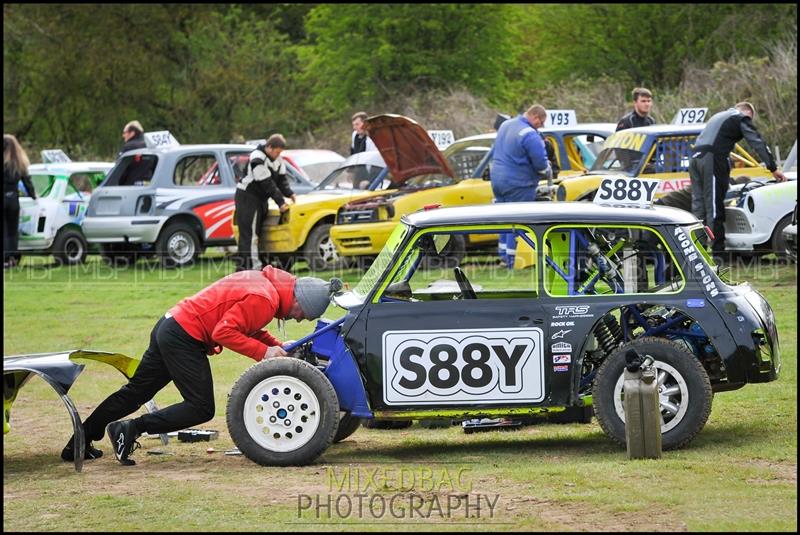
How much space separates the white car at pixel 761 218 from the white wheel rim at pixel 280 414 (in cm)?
937

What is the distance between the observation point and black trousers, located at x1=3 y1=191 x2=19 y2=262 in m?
18.5

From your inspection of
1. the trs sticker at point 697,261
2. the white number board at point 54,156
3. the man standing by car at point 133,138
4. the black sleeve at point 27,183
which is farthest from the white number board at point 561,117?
the trs sticker at point 697,261

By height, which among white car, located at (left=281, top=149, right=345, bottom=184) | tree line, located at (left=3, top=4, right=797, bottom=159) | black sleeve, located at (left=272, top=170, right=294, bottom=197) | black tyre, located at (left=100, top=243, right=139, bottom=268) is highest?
tree line, located at (left=3, top=4, right=797, bottom=159)

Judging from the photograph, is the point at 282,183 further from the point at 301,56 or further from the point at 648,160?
the point at 301,56

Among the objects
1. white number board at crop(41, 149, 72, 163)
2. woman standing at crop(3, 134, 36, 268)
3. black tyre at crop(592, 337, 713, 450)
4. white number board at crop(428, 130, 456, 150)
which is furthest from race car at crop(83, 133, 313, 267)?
black tyre at crop(592, 337, 713, 450)

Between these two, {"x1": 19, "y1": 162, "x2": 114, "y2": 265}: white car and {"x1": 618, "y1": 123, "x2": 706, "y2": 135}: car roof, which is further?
{"x1": 19, "y1": 162, "x2": 114, "y2": 265}: white car

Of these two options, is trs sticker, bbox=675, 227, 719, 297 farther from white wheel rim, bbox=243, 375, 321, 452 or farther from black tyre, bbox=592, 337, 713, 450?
white wheel rim, bbox=243, 375, 321, 452

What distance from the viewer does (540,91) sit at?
3522cm

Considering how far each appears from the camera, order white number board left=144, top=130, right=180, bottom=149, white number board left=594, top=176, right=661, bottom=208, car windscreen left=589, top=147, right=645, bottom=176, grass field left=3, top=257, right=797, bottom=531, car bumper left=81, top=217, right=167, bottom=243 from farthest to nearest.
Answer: white number board left=144, top=130, right=180, bottom=149 < car bumper left=81, top=217, right=167, bottom=243 < car windscreen left=589, top=147, right=645, bottom=176 < white number board left=594, top=176, right=661, bottom=208 < grass field left=3, top=257, right=797, bottom=531

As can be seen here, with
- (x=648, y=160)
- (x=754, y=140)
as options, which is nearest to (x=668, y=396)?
(x=754, y=140)

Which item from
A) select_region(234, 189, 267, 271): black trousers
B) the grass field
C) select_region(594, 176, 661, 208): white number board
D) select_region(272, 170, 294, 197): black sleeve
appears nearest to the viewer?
the grass field

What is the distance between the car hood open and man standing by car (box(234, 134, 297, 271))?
1.38 meters

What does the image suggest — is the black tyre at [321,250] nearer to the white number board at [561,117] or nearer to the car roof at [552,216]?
the white number board at [561,117]

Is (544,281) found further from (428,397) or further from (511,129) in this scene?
(511,129)
